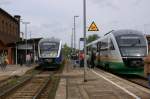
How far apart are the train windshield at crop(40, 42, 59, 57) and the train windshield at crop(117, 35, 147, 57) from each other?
49.9ft

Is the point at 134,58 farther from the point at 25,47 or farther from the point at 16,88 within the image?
the point at 25,47

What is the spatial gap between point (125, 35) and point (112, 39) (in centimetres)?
97

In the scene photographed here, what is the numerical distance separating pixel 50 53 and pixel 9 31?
3242cm

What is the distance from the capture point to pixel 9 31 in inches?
3123

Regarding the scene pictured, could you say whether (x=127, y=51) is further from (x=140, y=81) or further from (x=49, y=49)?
(x=49, y=49)

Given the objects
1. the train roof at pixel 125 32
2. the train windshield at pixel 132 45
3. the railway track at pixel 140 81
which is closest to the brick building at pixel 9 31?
the train roof at pixel 125 32

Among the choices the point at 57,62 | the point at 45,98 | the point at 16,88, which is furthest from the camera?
the point at 57,62

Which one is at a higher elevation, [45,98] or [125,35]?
[125,35]

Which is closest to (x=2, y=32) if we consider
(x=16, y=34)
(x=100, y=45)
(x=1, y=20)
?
(x=1, y=20)

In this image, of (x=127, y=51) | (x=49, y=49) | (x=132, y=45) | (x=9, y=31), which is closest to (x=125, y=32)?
(x=132, y=45)

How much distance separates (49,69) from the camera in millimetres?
51875

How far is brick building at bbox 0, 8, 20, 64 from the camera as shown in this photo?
63156 mm

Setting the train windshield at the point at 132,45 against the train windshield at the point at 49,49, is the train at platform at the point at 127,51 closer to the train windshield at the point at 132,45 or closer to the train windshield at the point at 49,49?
the train windshield at the point at 132,45

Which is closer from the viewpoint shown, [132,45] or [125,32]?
[132,45]
